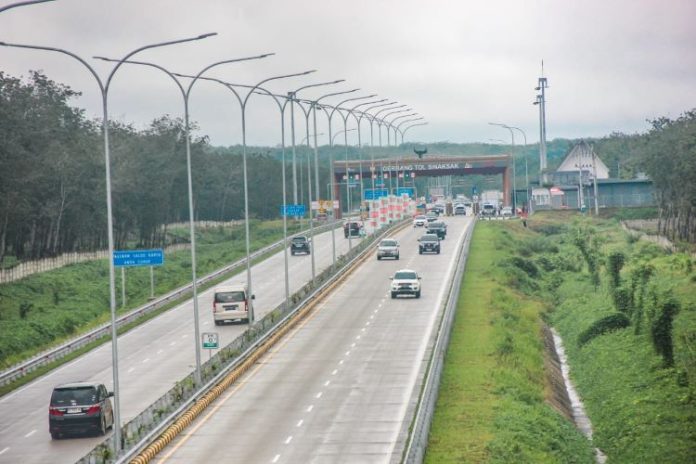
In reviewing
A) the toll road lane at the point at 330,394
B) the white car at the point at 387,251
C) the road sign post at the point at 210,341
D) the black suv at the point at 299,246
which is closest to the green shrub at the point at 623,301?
the toll road lane at the point at 330,394

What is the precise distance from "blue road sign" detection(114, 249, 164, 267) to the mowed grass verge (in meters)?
11.5

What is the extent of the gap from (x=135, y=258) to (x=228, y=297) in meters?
25.7

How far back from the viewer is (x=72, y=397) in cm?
4175

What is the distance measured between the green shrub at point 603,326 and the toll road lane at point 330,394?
334 inches

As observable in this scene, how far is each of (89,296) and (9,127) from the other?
45.5 feet

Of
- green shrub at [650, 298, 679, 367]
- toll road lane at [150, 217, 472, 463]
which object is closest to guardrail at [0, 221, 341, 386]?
toll road lane at [150, 217, 472, 463]

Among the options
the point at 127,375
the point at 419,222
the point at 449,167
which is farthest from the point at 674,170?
the point at 127,375

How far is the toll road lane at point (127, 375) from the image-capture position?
41.7 metres

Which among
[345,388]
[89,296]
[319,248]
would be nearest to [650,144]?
[319,248]

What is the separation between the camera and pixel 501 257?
107 meters

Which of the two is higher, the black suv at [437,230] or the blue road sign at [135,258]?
the blue road sign at [135,258]

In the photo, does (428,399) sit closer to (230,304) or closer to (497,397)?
(497,397)

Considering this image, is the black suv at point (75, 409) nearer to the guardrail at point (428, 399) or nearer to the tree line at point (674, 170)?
the guardrail at point (428, 399)

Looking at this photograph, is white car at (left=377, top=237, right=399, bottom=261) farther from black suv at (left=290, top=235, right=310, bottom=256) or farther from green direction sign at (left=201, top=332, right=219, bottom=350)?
green direction sign at (left=201, top=332, right=219, bottom=350)
